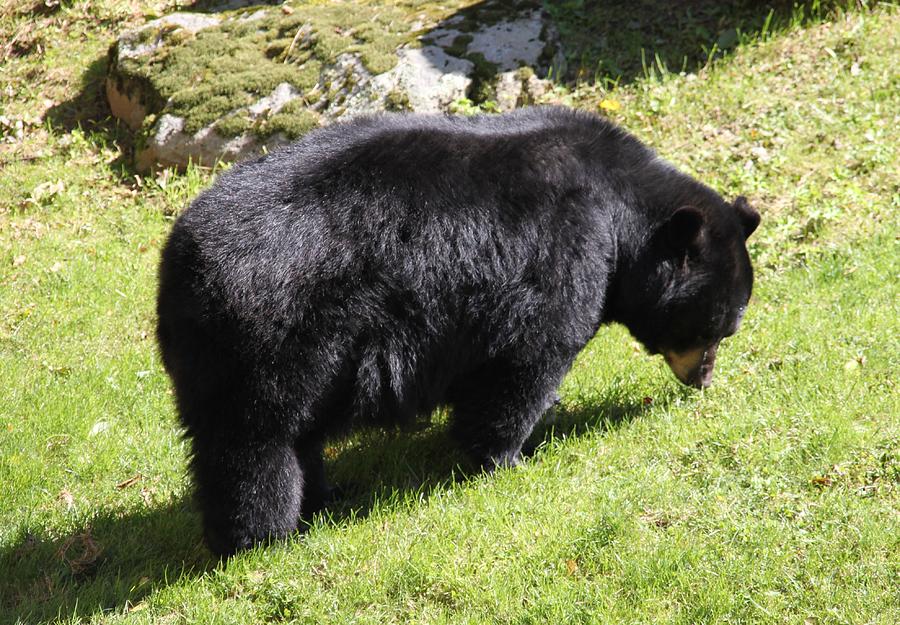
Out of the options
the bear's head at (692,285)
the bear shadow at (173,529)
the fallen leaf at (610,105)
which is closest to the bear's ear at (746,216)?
the bear's head at (692,285)

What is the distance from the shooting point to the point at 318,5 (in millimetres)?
10641

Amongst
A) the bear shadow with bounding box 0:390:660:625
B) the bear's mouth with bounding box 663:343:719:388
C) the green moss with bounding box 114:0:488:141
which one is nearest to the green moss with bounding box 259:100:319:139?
the green moss with bounding box 114:0:488:141

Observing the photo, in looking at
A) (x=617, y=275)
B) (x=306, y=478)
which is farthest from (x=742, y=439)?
(x=306, y=478)

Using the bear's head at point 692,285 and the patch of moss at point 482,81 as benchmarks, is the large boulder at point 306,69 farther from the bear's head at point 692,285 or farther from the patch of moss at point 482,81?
the bear's head at point 692,285

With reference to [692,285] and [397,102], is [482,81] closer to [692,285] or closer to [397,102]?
[397,102]

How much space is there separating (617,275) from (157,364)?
350 cm

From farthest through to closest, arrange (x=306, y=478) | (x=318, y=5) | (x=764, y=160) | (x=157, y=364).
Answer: (x=318, y=5) → (x=764, y=160) → (x=157, y=364) → (x=306, y=478)

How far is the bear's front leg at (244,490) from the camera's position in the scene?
457 cm

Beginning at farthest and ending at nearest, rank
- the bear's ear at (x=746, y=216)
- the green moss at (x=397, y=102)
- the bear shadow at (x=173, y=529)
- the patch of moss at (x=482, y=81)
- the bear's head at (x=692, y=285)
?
the patch of moss at (x=482, y=81), the green moss at (x=397, y=102), the bear's ear at (x=746, y=216), the bear's head at (x=692, y=285), the bear shadow at (x=173, y=529)

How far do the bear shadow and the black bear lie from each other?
327 mm

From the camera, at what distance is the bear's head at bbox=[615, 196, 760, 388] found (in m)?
5.58

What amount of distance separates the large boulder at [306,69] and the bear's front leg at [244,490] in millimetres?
4887

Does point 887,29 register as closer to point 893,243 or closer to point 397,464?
point 893,243

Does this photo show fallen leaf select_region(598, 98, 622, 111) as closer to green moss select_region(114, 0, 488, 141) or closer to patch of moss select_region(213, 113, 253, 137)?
green moss select_region(114, 0, 488, 141)
